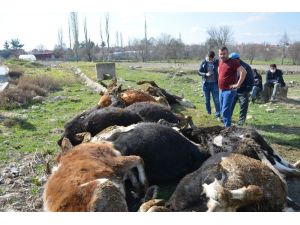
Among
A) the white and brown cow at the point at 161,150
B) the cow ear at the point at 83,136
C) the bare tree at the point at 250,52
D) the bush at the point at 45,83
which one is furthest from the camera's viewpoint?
the bare tree at the point at 250,52

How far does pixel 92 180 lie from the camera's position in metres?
4.13

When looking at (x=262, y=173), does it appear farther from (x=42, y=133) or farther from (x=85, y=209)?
(x=42, y=133)

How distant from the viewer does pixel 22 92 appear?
17.1 meters

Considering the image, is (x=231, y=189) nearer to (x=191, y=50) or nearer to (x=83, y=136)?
(x=83, y=136)

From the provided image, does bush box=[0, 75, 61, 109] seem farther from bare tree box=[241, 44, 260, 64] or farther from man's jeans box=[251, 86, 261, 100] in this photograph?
bare tree box=[241, 44, 260, 64]

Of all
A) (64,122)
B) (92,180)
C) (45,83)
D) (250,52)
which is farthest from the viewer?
(250,52)

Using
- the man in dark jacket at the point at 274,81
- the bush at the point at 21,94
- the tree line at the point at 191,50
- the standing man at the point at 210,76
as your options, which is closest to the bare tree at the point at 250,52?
the tree line at the point at 191,50

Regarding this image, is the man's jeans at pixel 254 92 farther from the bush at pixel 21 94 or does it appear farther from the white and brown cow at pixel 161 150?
the white and brown cow at pixel 161 150

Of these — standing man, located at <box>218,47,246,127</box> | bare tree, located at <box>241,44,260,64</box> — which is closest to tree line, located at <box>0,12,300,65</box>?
bare tree, located at <box>241,44,260,64</box>

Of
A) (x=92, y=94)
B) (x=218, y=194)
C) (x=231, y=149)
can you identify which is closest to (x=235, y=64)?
(x=231, y=149)

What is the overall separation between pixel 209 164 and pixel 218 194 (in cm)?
74

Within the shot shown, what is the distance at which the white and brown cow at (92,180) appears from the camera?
12.7ft

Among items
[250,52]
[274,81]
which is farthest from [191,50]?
[274,81]

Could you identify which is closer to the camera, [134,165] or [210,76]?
[134,165]
